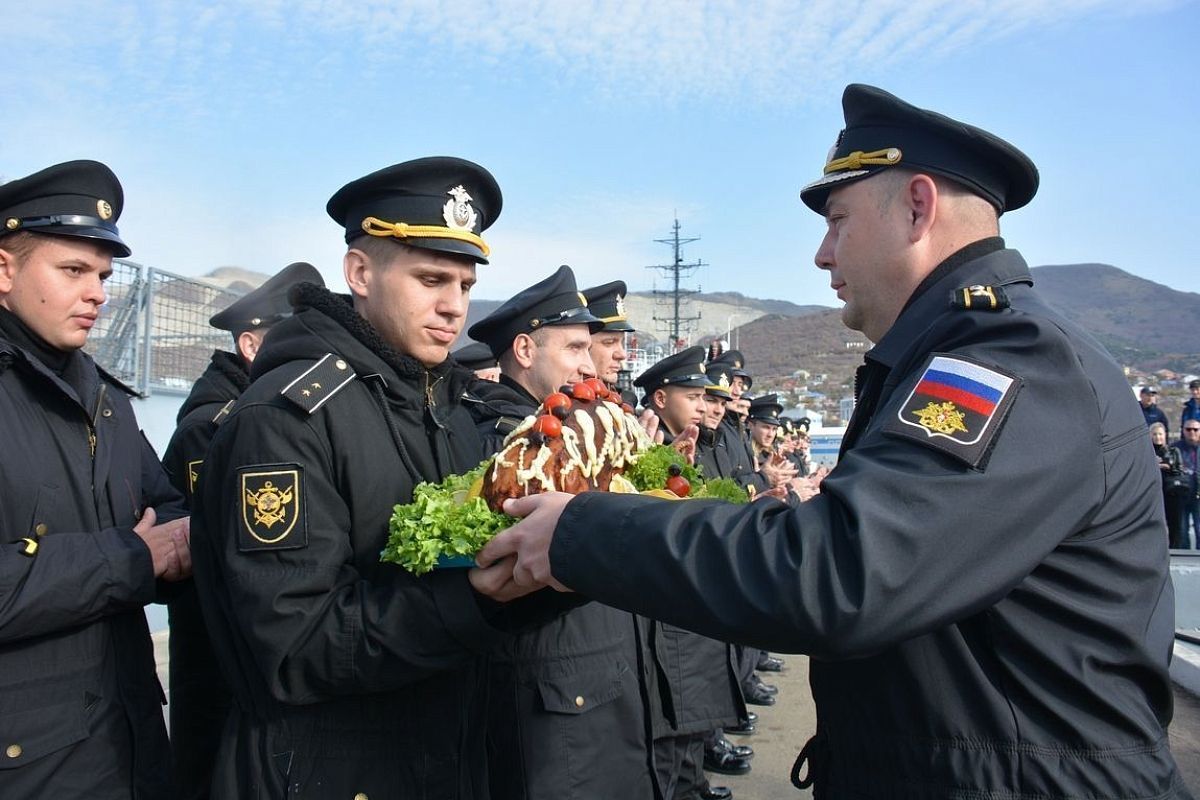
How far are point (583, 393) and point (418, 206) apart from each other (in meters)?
0.85

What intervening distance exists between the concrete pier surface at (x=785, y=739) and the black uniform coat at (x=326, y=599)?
3840mm

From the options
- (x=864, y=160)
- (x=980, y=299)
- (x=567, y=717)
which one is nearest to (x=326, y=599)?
(x=567, y=717)

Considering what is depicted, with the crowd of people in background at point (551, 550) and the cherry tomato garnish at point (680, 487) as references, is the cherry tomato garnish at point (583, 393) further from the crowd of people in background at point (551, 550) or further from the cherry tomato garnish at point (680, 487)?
the cherry tomato garnish at point (680, 487)

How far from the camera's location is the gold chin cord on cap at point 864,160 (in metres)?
2.35

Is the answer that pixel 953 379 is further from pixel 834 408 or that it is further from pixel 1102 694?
pixel 834 408

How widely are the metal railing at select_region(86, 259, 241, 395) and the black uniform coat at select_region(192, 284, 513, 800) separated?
691 centimetres

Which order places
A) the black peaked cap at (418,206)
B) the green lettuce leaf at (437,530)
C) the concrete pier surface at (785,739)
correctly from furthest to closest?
1. the concrete pier surface at (785,739)
2. the black peaked cap at (418,206)
3. the green lettuce leaf at (437,530)

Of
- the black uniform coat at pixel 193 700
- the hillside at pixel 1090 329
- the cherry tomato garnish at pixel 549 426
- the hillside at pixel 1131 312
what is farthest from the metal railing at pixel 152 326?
the hillside at pixel 1131 312

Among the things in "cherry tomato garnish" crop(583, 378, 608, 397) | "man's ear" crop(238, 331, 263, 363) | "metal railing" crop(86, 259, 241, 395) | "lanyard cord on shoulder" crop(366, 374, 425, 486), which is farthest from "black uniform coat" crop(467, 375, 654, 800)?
"metal railing" crop(86, 259, 241, 395)

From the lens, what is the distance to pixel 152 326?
29.0ft

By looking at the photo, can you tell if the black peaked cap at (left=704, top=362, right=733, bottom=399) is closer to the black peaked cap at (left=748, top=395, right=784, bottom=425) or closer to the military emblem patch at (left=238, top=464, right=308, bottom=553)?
the black peaked cap at (left=748, top=395, right=784, bottom=425)

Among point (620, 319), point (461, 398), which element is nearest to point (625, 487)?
point (461, 398)

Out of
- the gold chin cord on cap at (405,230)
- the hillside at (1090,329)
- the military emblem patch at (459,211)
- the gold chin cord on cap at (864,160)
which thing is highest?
the gold chin cord on cap at (864,160)

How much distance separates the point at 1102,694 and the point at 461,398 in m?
2.19
